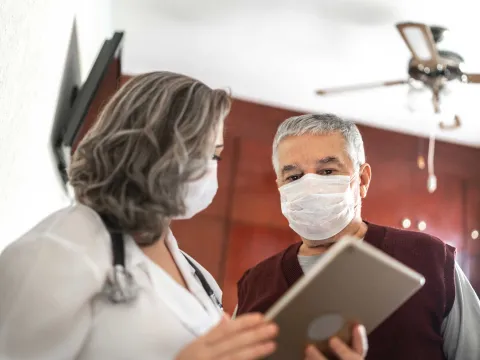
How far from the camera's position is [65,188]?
5.96 feet

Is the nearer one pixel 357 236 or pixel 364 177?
pixel 357 236

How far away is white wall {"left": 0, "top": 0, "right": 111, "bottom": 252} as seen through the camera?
94 centimetres

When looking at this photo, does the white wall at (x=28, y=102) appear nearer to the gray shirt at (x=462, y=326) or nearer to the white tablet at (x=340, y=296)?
the white tablet at (x=340, y=296)

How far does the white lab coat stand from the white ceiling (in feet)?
6.49

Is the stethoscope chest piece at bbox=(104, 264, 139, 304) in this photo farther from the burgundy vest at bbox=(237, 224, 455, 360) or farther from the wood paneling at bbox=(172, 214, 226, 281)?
the wood paneling at bbox=(172, 214, 226, 281)

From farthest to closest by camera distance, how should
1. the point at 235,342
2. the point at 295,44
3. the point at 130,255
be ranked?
the point at 295,44 → the point at 130,255 → the point at 235,342

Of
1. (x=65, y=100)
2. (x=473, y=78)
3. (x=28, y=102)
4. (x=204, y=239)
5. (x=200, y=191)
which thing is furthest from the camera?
(x=204, y=239)

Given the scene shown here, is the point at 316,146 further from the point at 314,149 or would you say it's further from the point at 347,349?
the point at 347,349

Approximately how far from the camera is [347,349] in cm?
82

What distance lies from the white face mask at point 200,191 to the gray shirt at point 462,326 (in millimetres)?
612

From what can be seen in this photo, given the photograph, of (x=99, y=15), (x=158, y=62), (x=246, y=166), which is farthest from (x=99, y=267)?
(x=246, y=166)

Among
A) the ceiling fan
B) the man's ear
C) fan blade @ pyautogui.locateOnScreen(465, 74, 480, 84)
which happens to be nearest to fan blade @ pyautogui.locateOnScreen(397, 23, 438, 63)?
the ceiling fan

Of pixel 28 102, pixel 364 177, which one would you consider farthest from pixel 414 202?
pixel 28 102

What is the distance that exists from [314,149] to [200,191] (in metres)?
0.50
